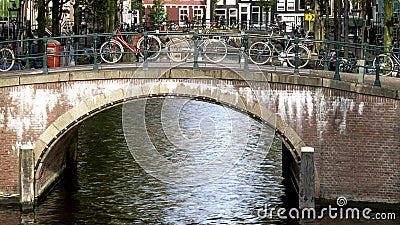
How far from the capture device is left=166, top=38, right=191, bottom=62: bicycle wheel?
2784 centimetres

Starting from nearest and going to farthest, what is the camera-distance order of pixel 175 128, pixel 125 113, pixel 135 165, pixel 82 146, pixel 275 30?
pixel 135 165 → pixel 82 146 → pixel 175 128 → pixel 125 113 → pixel 275 30

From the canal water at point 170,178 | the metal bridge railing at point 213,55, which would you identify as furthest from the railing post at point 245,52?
the canal water at point 170,178

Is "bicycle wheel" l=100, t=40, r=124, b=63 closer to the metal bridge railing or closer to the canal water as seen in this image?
the metal bridge railing

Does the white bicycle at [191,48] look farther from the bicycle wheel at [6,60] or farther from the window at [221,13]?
the window at [221,13]

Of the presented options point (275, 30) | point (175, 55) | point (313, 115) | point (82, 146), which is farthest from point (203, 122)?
point (275, 30)

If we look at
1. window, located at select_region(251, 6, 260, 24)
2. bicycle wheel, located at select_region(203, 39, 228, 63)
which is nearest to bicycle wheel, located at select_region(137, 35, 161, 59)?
bicycle wheel, located at select_region(203, 39, 228, 63)

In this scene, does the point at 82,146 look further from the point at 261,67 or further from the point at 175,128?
the point at 261,67

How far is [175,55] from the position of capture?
93.4 feet

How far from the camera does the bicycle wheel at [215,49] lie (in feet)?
91.5

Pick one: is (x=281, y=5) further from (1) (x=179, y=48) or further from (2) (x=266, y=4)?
(1) (x=179, y=48)

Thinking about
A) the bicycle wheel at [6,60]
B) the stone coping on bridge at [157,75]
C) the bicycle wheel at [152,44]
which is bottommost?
the stone coping on bridge at [157,75]

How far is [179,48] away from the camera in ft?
96.6

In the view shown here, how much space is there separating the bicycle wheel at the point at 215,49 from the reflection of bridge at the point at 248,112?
1.57m

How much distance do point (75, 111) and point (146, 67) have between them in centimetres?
205
